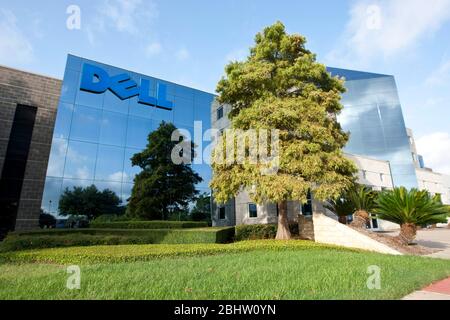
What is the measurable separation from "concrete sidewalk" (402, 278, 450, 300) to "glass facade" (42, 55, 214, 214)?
21.6 meters

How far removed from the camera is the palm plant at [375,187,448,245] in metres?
12.0

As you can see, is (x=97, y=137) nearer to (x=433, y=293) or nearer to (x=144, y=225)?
(x=144, y=225)

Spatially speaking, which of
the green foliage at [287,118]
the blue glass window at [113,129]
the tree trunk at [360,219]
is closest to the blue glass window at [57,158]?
the blue glass window at [113,129]

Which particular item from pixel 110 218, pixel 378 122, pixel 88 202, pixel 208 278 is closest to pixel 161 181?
pixel 110 218

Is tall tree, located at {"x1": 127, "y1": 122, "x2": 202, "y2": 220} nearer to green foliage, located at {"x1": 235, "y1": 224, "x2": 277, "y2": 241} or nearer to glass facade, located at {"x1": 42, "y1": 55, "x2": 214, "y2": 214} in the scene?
glass facade, located at {"x1": 42, "y1": 55, "x2": 214, "y2": 214}

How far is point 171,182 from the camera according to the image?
942 inches

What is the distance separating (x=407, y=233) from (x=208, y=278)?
11731 millimetres

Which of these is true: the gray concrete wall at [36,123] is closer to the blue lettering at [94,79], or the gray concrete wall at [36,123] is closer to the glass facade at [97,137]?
the glass facade at [97,137]

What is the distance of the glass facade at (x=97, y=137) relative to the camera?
20469mm

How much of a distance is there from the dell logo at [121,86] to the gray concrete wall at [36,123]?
3058mm

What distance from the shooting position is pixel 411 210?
12.2 metres
